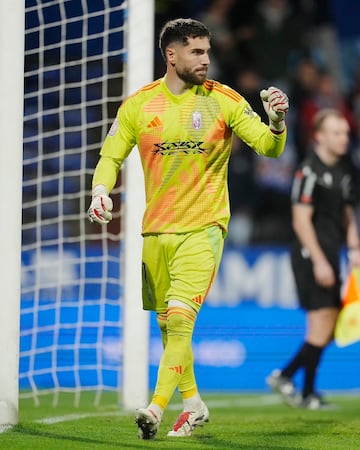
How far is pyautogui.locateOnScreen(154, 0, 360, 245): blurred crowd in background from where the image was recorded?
16000 mm

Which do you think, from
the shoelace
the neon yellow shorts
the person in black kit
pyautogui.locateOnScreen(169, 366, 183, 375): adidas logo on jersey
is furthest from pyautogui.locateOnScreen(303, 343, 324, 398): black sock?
pyautogui.locateOnScreen(169, 366, 183, 375): adidas logo on jersey

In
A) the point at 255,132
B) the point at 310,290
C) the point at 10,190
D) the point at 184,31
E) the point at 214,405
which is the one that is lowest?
the point at 214,405

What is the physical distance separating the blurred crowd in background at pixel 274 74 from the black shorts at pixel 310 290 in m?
5.83

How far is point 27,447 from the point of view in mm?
5426

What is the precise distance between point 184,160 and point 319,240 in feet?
13.0

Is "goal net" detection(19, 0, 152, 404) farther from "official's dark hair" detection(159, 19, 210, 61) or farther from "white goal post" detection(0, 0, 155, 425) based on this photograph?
"official's dark hair" detection(159, 19, 210, 61)

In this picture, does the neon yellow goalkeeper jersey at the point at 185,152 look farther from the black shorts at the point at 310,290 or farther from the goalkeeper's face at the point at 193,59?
the black shorts at the point at 310,290

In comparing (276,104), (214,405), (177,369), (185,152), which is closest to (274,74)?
(214,405)

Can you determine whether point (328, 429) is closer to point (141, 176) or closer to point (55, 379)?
point (141, 176)

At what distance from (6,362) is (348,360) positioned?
602 centimetres

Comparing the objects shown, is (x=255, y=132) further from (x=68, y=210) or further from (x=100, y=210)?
(x=68, y=210)

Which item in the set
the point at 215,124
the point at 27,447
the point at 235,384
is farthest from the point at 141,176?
the point at 235,384

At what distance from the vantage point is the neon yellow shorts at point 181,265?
5961mm

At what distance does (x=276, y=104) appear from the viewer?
5.68 m
